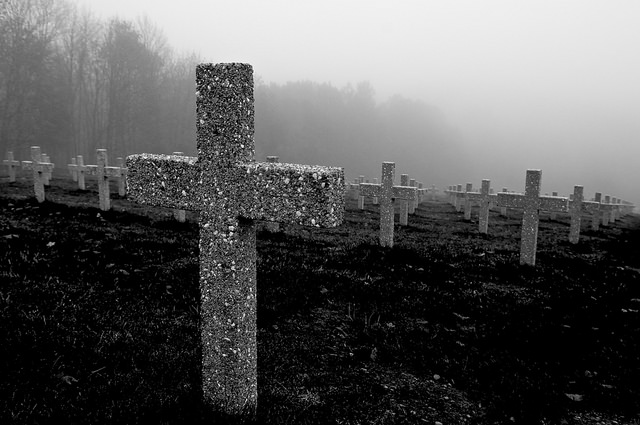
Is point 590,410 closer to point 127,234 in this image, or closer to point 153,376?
point 153,376

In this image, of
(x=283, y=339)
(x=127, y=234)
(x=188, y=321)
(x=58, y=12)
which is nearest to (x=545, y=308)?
(x=283, y=339)

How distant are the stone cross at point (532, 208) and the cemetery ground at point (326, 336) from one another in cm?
62

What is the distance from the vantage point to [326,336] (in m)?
5.57

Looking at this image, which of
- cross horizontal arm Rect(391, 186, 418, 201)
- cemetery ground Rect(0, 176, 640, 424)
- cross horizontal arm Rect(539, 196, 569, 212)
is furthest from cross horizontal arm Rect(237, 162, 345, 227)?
cross horizontal arm Rect(539, 196, 569, 212)

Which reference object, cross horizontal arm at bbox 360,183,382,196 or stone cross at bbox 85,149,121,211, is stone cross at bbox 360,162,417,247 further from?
stone cross at bbox 85,149,121,211

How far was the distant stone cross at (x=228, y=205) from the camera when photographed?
295 centimetres

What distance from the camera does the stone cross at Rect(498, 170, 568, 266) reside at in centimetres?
1070

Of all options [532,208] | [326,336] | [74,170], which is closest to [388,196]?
[532,208]

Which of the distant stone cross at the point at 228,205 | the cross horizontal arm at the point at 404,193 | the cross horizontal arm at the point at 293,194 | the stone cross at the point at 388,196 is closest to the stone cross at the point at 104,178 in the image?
the stone cross at the point at 388,196

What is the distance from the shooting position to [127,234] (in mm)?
10164

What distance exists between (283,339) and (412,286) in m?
3.61

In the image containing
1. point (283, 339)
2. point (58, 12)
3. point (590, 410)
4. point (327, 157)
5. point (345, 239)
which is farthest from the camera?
point (327, 157)

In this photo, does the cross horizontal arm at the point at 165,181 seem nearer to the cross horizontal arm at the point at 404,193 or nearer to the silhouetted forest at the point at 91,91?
the cross horizontal arm at the point at 404,193

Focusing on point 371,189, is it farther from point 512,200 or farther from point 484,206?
point 484,206
